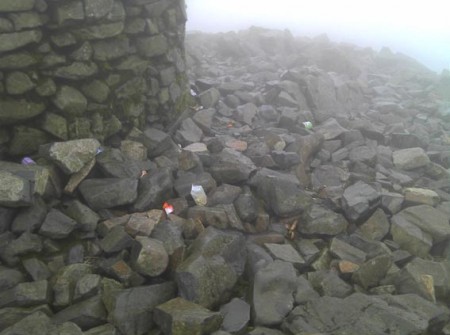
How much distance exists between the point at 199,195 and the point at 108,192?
1.48 meters

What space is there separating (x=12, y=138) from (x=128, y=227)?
2.16 meters

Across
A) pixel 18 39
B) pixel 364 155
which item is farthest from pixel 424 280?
pixel 18 39

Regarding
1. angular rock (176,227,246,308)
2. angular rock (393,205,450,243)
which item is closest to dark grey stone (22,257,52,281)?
angular rock (176,227,246,308)

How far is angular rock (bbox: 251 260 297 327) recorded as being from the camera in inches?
183

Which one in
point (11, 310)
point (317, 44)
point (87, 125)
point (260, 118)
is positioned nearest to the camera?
point (11, 310)

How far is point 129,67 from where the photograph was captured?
6.81 meters

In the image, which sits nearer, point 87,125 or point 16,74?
point 16,74

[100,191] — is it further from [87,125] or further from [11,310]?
[11,310]

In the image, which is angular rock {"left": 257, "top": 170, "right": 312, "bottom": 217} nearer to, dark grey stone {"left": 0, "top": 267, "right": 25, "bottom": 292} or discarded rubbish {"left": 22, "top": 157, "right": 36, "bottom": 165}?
discarded rubbish {"left": 22, "top": 157, "right": 36, "bottom": 165}

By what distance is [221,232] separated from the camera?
5477mm

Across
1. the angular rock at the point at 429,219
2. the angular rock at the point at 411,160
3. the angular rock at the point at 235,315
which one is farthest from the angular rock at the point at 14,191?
the angular rock at the point at 411,160

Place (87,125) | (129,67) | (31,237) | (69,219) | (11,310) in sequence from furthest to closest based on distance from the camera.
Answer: (129,67)
(87,125)
(69,219)
(31,237)
(11,310)

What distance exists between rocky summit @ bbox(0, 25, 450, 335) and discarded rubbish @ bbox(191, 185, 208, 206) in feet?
0.08

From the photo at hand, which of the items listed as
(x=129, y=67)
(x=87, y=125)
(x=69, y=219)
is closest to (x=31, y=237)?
(x=69, y=219)
